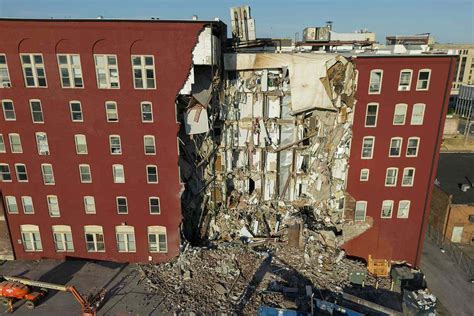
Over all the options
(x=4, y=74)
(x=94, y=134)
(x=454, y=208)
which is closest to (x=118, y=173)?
(x=94, y=134)

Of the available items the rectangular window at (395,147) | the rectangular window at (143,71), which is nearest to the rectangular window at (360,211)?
the rectangular window at (395,147)

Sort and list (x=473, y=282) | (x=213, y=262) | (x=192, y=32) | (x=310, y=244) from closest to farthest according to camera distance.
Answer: (x=192, y=32) → (x=213, y=262) → (x=310, y=244) → (x=473, y=282)

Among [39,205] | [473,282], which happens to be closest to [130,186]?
[39,205]

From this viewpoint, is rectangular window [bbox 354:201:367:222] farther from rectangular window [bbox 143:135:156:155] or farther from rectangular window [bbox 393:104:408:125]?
rectangular window [bbox 143:135:156:155]

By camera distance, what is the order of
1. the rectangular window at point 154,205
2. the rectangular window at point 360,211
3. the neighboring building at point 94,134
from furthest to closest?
the rectangular window at point 360,211
the rectangular window at point 154,205
the neighboring building at point 94,134

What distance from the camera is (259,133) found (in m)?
33.3

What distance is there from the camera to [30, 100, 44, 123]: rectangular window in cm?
2691

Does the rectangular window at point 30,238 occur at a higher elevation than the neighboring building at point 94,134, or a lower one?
lower

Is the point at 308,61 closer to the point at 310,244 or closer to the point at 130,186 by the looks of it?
the point at 310,244

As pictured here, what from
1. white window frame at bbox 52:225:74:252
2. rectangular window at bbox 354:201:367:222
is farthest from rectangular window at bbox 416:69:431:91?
white window frame at bbox 52:225:74:252

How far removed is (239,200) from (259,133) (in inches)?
294

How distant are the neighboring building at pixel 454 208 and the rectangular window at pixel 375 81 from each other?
18735 mm

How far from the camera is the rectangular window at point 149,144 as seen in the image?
1088 inches

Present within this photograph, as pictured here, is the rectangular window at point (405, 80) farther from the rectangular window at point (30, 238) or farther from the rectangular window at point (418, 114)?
the rectangular window at point (30, 238)
